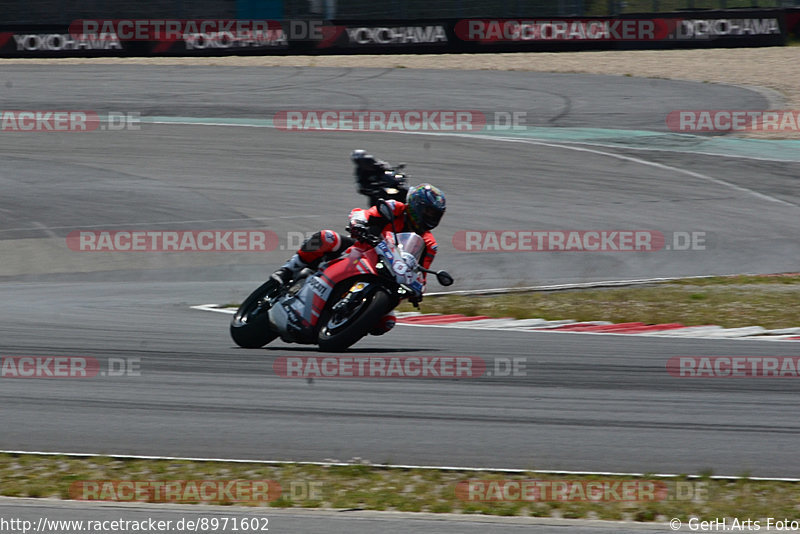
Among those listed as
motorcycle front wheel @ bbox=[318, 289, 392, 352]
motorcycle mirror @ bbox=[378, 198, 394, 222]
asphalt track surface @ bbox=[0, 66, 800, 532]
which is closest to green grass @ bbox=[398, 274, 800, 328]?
asphalt track surface @ bbox=[0, 66, 800, 532]

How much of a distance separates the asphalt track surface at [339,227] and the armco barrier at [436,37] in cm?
182

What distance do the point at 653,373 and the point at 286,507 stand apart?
4.18m

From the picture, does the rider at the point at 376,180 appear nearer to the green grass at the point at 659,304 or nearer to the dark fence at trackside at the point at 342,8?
the green grass at the point at 659,304

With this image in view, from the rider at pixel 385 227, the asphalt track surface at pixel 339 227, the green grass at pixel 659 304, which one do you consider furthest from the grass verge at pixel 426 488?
the green grass at pixel 659 304

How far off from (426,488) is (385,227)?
3.59m

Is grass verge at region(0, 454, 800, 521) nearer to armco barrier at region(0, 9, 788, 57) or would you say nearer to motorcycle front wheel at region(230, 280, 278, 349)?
motorcycle front wheel at region(230, 280, 278, 349)

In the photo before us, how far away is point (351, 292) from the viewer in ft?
28.8

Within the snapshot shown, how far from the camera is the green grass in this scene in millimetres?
11953

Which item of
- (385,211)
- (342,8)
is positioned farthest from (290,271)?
(342,8)

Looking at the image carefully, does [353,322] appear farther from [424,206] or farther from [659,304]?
[659,304]

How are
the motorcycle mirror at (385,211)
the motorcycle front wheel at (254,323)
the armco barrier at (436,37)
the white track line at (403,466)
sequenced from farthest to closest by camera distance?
the armco barrier at (436,37), the motorcycle front wheel at (254,323), the motorcycle mirror at (385,211), the white track line at (403,466)

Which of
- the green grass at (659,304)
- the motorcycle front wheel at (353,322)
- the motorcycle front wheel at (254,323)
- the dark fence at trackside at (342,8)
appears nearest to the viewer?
the motorcycle front wheel at (353,322)

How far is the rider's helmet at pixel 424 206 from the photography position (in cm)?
935

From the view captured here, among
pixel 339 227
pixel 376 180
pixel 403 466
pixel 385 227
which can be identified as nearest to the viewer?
pixel 403 466
